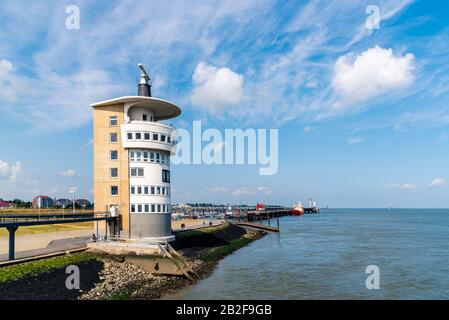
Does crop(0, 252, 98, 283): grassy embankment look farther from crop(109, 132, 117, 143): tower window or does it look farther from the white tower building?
crop(109, 132, 117, 143): tower window

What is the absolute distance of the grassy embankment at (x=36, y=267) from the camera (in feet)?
79.3

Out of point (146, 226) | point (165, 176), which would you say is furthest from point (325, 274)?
point (165, 176)

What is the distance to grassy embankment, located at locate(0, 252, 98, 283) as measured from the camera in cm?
2416

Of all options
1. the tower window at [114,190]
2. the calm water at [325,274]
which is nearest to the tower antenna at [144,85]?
the tower window at [114,190]

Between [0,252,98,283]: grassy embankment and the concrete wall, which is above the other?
the concrete wall

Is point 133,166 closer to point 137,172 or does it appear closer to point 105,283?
point 137,172

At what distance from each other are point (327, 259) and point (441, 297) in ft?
59.0

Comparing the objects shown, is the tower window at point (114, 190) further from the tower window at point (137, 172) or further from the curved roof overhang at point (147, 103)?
the curved roof overhang at point (147, 103)

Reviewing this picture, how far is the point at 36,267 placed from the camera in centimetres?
2650

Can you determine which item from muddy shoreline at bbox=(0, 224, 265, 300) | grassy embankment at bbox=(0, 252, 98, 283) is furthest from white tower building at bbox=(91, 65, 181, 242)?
grassy embankment at bbox=(0, 252, 98, 283)

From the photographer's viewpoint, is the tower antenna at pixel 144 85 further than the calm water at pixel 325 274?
Yes

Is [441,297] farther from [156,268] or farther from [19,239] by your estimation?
[19,239]
